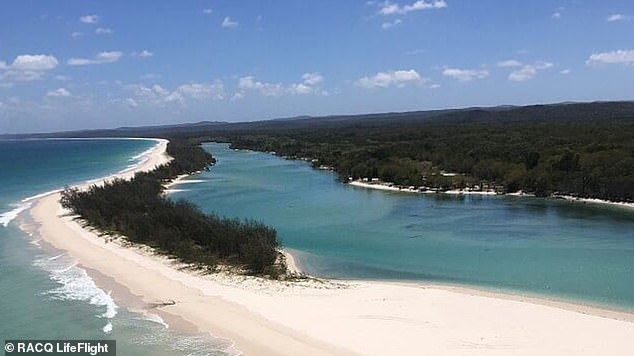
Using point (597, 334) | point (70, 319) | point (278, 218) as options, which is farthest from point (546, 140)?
point (70, 319)

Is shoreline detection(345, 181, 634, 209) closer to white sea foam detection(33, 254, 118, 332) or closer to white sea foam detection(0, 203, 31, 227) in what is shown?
white sea foam detection(0, 203, 31, 227)

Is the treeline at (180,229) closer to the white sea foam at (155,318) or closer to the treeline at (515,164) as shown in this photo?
the white sea foam at (155,318)

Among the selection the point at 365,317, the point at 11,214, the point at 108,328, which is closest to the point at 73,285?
the point at 108,328

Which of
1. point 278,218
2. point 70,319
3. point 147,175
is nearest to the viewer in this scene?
point 70,319

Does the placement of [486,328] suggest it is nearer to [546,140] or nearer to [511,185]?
[511,185]

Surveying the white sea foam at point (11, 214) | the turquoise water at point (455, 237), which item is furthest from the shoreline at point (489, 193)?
the white sea foam at point (11, 214)
